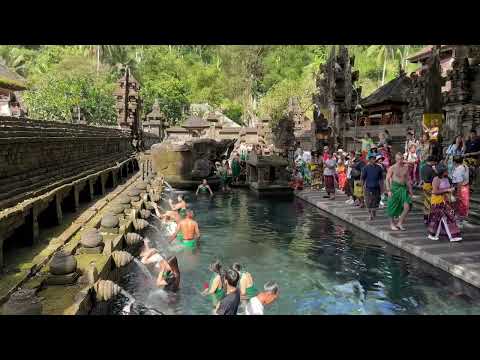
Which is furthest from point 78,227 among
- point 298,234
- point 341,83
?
point 341,83

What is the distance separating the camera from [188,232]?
1051cm

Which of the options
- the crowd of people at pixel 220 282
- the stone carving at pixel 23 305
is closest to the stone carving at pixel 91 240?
the crowd of people at pixel 220 282

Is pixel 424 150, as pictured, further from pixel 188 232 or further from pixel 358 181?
pixel 188 232

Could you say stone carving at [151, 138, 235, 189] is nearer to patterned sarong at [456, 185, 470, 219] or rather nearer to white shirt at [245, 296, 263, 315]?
patterned sarong at [456, 185, 470, 219]

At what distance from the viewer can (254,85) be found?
67750 mm

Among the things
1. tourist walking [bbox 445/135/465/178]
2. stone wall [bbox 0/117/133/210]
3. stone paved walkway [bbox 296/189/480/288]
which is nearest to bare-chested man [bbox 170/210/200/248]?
stone wall [bbox 0/117/133/210]

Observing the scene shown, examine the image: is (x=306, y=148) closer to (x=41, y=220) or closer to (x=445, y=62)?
(x=445, y=62)

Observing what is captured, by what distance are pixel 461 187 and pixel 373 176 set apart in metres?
2.35

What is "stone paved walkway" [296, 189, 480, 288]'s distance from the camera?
307 inches

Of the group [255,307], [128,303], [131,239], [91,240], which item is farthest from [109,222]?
[255,307]

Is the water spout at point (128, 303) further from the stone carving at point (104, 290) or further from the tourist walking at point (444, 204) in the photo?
the tourist walking at point (444, 204)

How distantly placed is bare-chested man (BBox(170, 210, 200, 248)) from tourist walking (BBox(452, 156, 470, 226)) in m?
6.63

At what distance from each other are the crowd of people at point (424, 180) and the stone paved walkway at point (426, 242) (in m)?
0.25

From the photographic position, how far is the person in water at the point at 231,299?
568 cm
